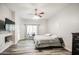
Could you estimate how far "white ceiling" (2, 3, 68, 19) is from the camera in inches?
97.2

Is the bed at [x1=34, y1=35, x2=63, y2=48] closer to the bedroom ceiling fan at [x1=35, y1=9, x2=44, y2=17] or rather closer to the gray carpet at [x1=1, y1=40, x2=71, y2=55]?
the gray carpet at [x1=1, y1=40, x2=71, y2=55]

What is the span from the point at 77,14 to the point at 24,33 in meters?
1.19

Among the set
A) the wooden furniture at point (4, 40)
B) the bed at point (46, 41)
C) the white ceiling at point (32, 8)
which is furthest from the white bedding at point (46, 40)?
the wooden furniture at point (4, 40)

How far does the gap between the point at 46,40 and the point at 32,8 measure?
2.41 ft

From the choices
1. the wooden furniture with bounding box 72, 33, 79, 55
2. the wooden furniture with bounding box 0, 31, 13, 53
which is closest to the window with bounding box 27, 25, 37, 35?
the wooden furniture with bounding box 0, 31, 13, 53

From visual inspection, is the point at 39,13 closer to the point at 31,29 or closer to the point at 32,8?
the point at 32,8

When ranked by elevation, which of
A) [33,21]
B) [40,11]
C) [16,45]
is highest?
[40,11]

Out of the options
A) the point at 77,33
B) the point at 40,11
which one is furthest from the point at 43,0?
the point at 77,33

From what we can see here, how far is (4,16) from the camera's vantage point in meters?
2.46

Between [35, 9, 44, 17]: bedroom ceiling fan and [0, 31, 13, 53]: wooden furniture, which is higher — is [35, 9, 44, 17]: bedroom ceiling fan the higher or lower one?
the higher one

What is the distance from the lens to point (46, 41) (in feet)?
8.20

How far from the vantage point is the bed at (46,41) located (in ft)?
8.17

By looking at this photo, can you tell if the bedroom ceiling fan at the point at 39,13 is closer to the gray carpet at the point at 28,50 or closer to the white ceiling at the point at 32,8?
the white ceiling at the point at 32,8

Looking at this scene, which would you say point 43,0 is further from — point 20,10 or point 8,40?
point 8,40
